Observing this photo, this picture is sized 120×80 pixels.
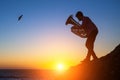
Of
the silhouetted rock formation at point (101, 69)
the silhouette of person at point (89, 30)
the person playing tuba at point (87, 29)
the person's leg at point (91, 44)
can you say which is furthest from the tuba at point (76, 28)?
the silhouetted rock formation at point (101, 69)

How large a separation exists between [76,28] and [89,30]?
119 cm

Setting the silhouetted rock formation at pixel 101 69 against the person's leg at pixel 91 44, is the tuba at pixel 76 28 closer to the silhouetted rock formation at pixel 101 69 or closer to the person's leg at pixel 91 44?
the person's leg at pixel 91 44

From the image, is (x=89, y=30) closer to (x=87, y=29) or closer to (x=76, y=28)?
(x=87, y=29)

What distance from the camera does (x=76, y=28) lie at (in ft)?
59.1

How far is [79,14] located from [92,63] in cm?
294

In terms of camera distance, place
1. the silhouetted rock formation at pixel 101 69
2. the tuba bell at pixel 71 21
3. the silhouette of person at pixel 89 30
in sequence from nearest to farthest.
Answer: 1. the silhouetted rock formation at pixel 101 69
2. the silhouette of person at pixel 89 30
3. the tuba bell at pixel 71 21

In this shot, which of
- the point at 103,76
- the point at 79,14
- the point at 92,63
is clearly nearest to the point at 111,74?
the point at 103,76

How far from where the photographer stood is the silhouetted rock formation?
1535 centimetres

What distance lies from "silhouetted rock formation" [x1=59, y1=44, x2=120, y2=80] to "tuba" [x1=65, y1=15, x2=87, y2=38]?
1.85 meters

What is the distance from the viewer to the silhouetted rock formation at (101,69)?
1535 centimetres

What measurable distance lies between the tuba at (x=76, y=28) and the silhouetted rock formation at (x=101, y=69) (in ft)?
6.07

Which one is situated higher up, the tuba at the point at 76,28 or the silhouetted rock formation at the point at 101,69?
the tuba at the point at 76,28

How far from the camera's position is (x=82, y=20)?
56.7 feet

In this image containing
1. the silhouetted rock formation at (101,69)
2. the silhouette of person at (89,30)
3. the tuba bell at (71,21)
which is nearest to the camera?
the silhouetted rock formation at (101,69)
